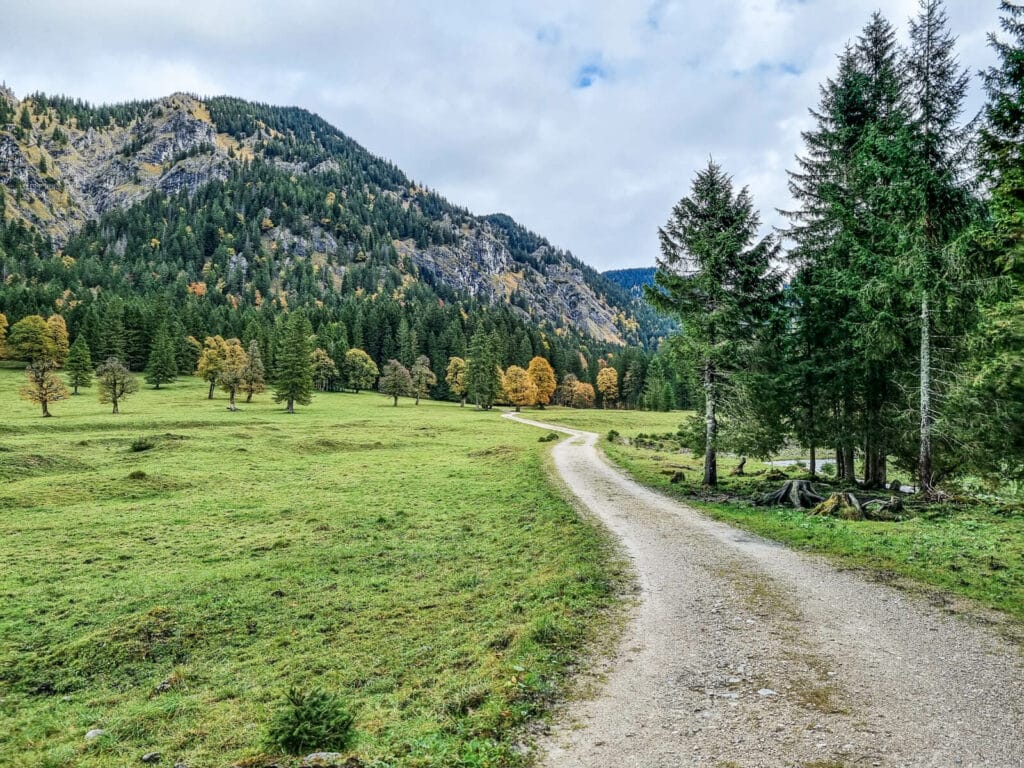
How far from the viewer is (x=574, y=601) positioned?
11.1 metres

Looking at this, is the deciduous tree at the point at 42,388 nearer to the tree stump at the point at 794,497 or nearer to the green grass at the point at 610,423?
the green grass at the point at 610,423

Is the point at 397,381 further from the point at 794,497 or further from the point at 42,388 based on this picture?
the point at 794,497

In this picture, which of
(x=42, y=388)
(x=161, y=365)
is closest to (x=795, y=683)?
(x=42, y=388)

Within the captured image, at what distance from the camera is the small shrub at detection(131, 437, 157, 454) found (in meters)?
37.0

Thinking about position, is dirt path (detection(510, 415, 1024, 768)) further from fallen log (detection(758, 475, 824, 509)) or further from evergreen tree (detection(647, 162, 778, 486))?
evergreen tree (detection(647, 162, 778, 486))

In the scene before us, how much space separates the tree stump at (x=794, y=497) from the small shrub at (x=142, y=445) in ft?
134

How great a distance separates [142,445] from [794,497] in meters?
42.5

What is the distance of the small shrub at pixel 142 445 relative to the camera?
3700 cm

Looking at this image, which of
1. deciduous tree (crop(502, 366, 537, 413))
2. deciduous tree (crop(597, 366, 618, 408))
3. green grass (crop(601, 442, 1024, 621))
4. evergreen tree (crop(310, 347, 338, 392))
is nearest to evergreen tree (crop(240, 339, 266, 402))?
evergreen tree (crop(310, 347, 338, 392))

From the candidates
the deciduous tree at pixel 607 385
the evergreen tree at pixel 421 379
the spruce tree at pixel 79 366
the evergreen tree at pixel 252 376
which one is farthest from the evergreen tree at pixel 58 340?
the deciduous tree at pixel 607 385

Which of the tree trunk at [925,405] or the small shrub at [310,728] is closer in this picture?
the small shrub at [310,728]

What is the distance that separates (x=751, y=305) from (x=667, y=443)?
114ft

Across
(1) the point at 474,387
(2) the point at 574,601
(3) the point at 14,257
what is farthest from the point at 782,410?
(3) the point at 14,257

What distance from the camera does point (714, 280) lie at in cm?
2558
